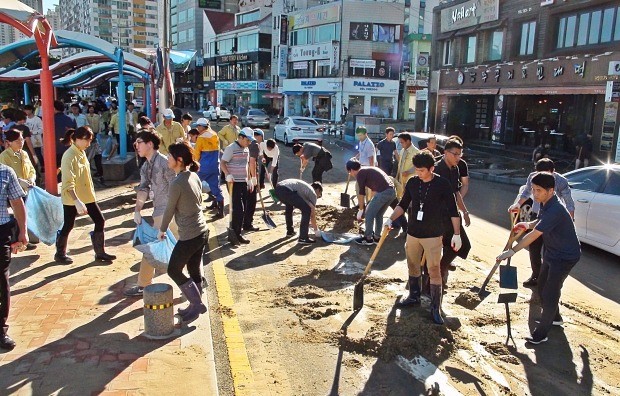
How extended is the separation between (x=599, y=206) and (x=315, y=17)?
153 ft

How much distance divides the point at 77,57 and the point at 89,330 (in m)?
16.6

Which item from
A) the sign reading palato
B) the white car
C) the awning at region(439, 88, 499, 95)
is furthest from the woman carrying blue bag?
the sign reading palato

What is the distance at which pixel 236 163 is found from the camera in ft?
27.4

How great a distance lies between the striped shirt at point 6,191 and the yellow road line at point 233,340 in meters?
2.19

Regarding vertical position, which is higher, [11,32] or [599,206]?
[11,32]

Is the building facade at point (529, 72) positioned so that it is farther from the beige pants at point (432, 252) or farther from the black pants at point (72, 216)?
the black pants at point (72, 216)

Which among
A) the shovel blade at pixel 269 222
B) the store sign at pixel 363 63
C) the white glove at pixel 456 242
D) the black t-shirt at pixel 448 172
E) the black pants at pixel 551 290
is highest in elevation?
the store sign at pixel 363 63

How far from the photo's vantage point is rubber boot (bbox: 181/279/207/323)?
5.34 metres

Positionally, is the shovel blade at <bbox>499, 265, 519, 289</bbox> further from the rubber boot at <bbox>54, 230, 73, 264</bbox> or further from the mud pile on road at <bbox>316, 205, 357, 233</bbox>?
the rubber boot at <bbox>54, 230, 73, 264</bbox>

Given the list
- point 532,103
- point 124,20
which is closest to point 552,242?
Result: point 532,103

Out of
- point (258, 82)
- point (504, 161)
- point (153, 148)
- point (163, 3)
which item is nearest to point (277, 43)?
point (258, 82)

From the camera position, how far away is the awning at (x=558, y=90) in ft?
65.7

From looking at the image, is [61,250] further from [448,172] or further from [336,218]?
[336,218]

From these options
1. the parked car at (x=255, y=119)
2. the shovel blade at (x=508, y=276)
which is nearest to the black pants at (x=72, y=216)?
the shovel blade at (x=508, y=276)
